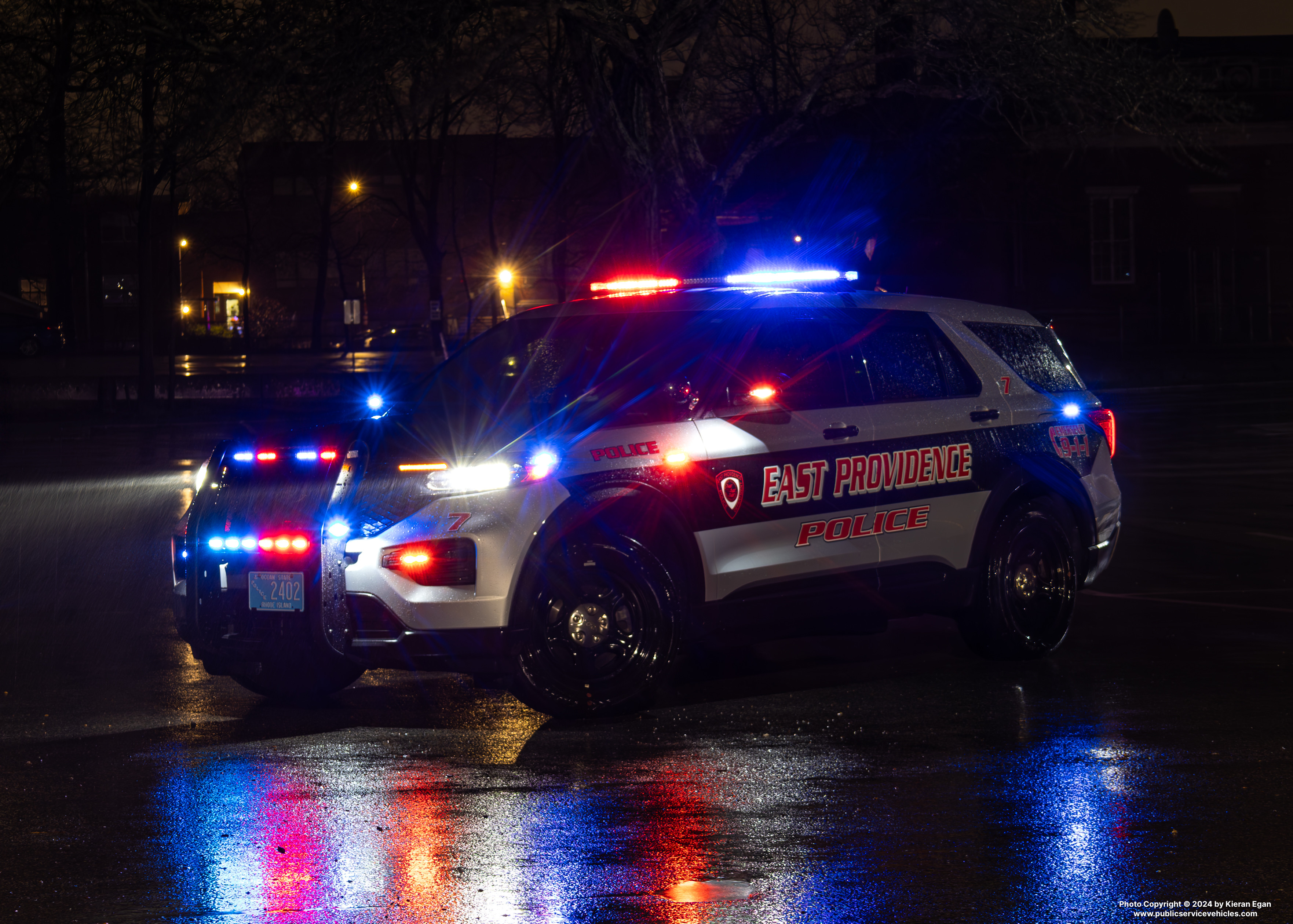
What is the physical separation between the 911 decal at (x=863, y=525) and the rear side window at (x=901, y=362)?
1.85 ft

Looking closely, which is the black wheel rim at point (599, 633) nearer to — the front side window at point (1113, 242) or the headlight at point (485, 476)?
the headlight at point (485, 476)

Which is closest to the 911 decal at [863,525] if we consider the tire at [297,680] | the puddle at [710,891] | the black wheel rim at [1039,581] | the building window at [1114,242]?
the black wheel rim at [1039,581]

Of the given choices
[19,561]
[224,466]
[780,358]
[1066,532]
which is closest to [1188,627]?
[1066,532]

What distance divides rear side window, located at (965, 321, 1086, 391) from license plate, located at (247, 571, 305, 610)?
3.82m

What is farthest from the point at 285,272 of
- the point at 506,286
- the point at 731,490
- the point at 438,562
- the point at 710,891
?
the point at 710,891

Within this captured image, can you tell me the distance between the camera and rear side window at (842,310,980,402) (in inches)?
319

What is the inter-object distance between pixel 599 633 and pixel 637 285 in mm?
2500

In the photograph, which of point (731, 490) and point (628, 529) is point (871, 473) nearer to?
point (731, 490)

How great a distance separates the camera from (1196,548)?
1284cm

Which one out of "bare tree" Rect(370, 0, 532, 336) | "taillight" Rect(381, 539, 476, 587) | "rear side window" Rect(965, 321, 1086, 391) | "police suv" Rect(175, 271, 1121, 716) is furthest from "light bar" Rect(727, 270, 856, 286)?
"bare tree" Rect(370, 0, 532, 336)

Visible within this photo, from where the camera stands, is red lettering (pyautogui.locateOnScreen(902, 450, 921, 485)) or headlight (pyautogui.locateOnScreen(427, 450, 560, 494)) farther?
red lettering (pyautogui.locateOnScreen(902, 450, 921, 485))

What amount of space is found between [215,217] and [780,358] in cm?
8349

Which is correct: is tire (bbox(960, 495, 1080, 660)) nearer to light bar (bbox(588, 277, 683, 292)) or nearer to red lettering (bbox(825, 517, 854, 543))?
red lettering (bbox(825, 517, 854, 543))

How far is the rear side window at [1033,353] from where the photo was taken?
884 cm
